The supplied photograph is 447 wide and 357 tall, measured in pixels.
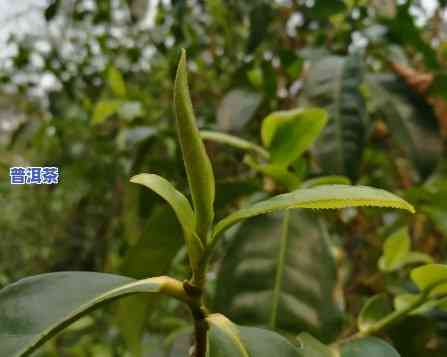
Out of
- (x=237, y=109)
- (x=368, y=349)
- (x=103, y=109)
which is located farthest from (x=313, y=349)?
(x=103, y=109)

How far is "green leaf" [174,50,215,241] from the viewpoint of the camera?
0.77 feet

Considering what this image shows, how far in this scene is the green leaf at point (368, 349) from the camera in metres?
0.35

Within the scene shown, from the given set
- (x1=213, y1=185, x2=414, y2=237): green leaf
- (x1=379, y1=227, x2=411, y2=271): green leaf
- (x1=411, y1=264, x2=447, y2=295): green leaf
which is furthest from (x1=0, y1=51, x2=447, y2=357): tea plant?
(x1=379, y1=227, x2=411, y2=271): green leaf

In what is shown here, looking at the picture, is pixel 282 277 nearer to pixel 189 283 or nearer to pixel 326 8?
pixel 189 283

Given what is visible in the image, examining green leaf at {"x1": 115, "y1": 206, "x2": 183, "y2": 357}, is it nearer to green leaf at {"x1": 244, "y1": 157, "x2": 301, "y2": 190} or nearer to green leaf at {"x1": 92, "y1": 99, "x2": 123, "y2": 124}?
green leaf at {"x1": 244, "y1": 157, "x2": 301, "y2": 190}

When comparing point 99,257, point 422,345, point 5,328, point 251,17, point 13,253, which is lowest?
point 13,253

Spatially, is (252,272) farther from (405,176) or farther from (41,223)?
(41,223)

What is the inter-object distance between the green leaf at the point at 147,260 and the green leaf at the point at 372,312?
0.55 ft

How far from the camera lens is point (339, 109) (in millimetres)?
628

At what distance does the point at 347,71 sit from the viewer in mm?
670

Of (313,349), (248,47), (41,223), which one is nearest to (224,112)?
(248,47)

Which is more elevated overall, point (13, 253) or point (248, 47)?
point (248, 47)

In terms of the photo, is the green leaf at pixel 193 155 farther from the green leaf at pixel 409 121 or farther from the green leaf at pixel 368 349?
the green leaf at pixel 409 121

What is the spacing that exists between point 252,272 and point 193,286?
7.6 inches
